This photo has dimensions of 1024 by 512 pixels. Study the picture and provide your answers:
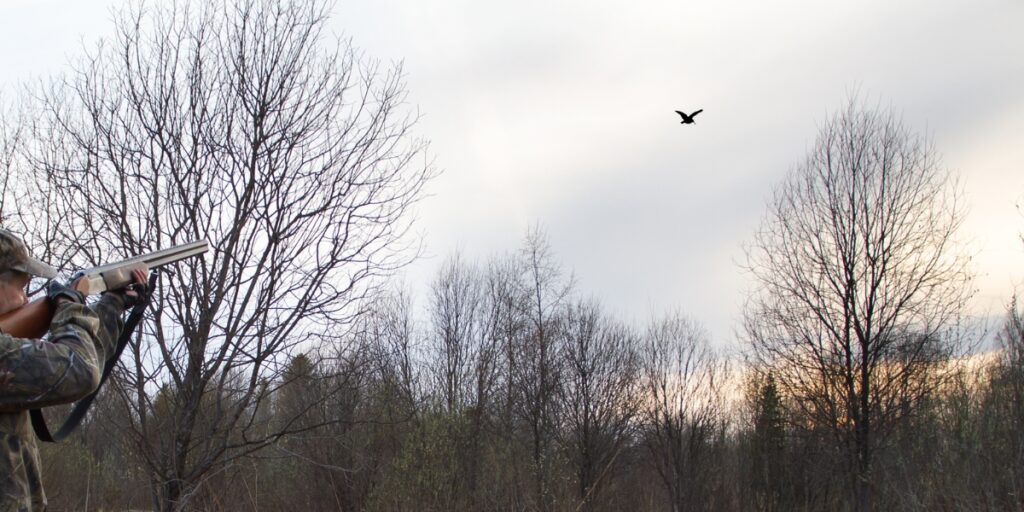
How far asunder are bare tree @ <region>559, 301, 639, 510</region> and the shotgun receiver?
21037 mm

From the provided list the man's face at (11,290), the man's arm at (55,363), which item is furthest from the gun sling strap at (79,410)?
the man's face at (11,290)

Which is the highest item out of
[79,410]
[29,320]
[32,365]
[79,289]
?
[79,289]

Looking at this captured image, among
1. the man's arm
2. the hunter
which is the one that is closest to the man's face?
the hunter

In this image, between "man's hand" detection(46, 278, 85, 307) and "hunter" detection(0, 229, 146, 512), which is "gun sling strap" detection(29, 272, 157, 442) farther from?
"man's hand" detection(46, 278, 85, 307)

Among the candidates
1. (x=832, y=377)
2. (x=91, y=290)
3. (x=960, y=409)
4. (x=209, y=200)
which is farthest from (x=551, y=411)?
(x=91, y=290)

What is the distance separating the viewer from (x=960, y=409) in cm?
1049

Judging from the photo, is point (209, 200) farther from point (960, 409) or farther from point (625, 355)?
point (625, 355)

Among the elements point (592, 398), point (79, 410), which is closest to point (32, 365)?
point (79, 410)

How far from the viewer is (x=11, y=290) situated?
236cm

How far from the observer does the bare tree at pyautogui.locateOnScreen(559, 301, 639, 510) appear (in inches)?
914

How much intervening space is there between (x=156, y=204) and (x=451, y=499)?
7.47 metres

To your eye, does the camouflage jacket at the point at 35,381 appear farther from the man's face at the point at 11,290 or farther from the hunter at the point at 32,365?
the man's face at the point at 11,290

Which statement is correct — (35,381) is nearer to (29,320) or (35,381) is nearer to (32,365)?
(32,365)

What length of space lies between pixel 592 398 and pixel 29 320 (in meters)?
22.1
